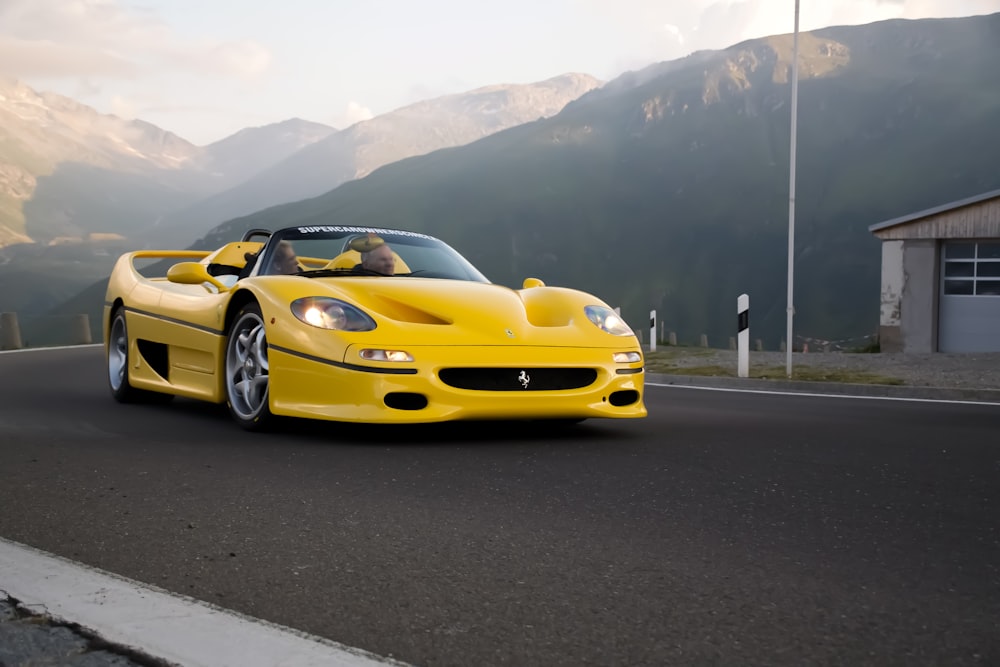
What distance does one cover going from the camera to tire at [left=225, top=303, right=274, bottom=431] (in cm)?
656

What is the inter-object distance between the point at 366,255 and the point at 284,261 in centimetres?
55

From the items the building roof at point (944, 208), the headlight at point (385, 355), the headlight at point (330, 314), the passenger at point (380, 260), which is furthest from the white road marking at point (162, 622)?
the building roof at point (944, 208)

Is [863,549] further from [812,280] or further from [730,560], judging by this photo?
[812,280]

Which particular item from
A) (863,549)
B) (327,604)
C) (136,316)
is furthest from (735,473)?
(136,316)

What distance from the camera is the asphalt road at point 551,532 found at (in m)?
2.71

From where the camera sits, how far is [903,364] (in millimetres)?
16328

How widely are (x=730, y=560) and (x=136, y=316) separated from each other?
5.96 m

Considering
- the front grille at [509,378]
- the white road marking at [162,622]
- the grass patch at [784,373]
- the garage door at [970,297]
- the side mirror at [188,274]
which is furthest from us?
the garage door at [970,297]

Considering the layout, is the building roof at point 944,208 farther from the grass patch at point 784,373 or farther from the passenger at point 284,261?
the passenger at point 284,261

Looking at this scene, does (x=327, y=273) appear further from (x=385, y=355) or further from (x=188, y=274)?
(x=385, y=355)

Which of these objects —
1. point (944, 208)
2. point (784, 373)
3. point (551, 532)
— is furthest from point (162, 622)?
point (944, 208)

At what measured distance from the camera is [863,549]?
3.65 metres

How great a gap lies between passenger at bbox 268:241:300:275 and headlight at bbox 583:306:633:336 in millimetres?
2009

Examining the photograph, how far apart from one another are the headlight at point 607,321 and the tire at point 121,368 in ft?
11.6
